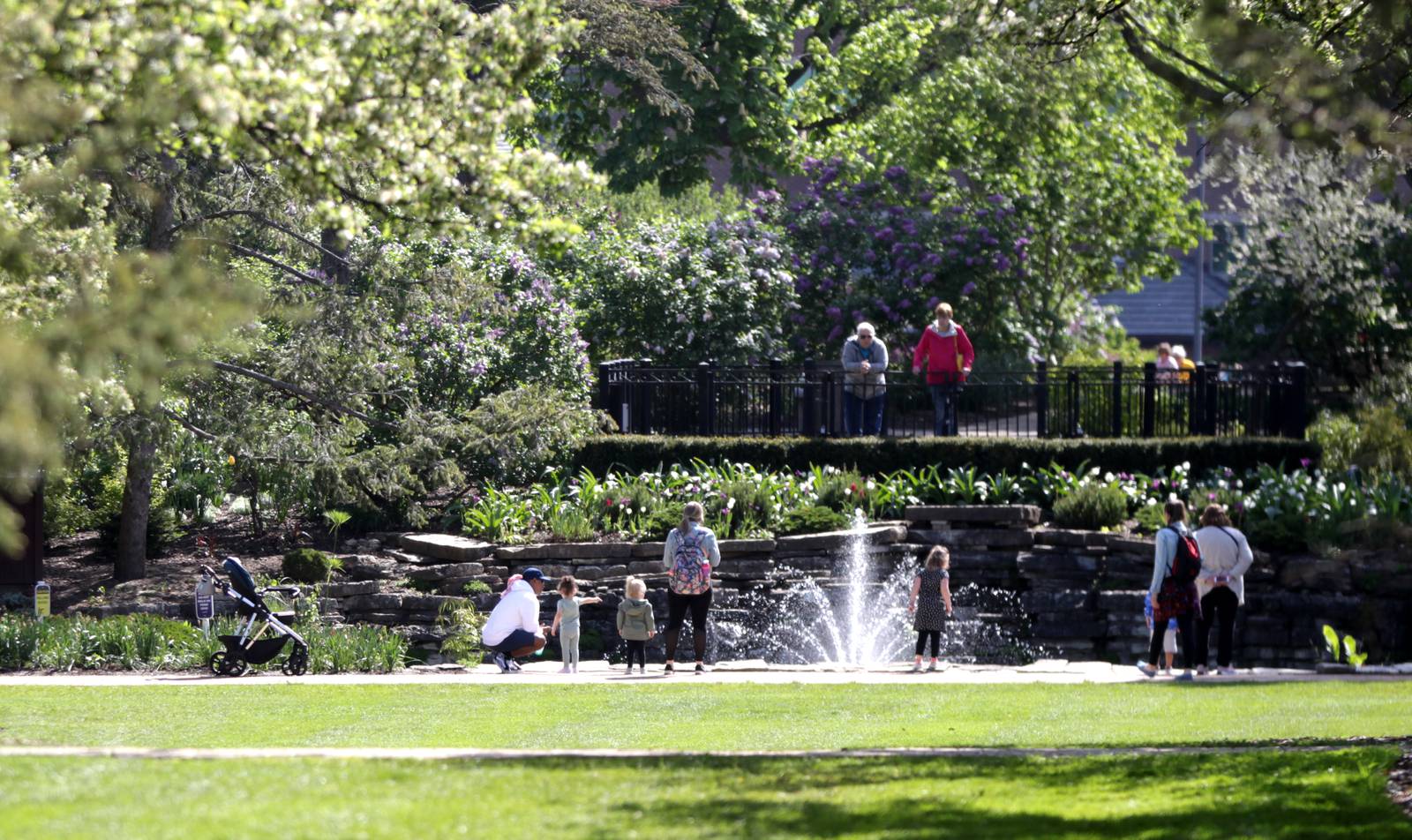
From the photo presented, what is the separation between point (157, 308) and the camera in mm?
8250

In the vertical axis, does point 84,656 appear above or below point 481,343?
below

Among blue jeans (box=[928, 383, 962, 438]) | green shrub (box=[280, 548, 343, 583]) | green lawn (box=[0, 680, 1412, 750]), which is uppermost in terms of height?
blue jeans (box=[928, 383, 962, 438])

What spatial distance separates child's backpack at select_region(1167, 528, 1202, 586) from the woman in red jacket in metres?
5.93

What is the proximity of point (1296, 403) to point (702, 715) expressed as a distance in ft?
36.2

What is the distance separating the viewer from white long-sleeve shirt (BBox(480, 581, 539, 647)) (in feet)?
54.4

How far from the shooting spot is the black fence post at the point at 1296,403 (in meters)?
21.3

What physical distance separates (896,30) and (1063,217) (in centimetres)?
540

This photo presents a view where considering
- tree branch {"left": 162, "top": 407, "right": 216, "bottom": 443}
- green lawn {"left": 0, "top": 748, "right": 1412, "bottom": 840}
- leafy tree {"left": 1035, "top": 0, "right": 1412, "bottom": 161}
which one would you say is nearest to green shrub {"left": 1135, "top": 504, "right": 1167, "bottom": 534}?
leafy tree {"left": 1035, "top": 0, "right": 1412, "bottom": 161}

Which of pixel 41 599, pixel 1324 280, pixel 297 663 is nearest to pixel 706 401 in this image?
pixel 297 663

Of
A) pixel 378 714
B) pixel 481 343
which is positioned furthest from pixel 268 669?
pixel 481 343

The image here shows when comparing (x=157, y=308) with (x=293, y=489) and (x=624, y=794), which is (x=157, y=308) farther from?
(x=293, y=489)

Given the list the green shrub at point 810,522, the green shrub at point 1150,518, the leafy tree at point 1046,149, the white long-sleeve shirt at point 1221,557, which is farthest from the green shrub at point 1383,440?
the leafy tree at point 1046,149

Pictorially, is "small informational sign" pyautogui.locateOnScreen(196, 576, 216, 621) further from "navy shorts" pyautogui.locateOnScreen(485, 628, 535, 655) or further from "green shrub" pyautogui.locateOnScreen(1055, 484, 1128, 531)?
"green shrub" pyautogui.locateOnScreen(1055, 484, 1128, 531)

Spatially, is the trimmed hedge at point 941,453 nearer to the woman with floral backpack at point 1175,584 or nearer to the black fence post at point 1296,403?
the black fence post at point 1296,403
